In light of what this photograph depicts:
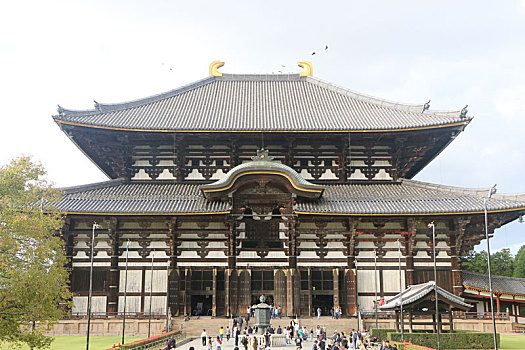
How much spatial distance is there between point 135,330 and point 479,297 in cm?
2707

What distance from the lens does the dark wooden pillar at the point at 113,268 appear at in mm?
35312

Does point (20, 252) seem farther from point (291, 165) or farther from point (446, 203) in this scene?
point (446, 203)

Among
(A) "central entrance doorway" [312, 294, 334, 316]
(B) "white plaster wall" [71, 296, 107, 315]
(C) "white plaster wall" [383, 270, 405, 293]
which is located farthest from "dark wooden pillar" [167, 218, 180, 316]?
(C) "white plaster wall" [383, 270, 405, 293]

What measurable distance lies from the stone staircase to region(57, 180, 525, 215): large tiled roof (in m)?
7.48

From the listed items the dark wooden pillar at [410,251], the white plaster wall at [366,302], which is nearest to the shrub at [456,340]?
the white plaster wall at [366,302]

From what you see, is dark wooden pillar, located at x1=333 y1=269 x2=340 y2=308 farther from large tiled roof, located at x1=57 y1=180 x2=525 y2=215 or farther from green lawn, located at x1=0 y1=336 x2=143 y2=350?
green lawn, located at x1=0 y1=336 x2=143 y2=350

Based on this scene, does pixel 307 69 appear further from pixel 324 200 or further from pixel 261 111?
pixel 324 200

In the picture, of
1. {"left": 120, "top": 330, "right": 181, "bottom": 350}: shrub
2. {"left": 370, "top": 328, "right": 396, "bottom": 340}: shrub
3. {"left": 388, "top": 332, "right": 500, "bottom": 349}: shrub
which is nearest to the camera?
{"left": 120, "top": 330, "right": 181, "bottom": 350}: shrub

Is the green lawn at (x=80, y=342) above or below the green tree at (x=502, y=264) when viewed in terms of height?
below

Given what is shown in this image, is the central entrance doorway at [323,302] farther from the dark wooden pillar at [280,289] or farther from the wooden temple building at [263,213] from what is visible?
the dark wooden pillar at [280,289]

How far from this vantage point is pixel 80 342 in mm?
28672

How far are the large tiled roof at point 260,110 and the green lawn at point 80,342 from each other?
15588 mm

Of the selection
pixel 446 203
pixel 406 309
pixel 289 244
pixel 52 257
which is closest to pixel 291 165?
pixel 289 244

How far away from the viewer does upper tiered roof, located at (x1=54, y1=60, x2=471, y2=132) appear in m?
38.8
